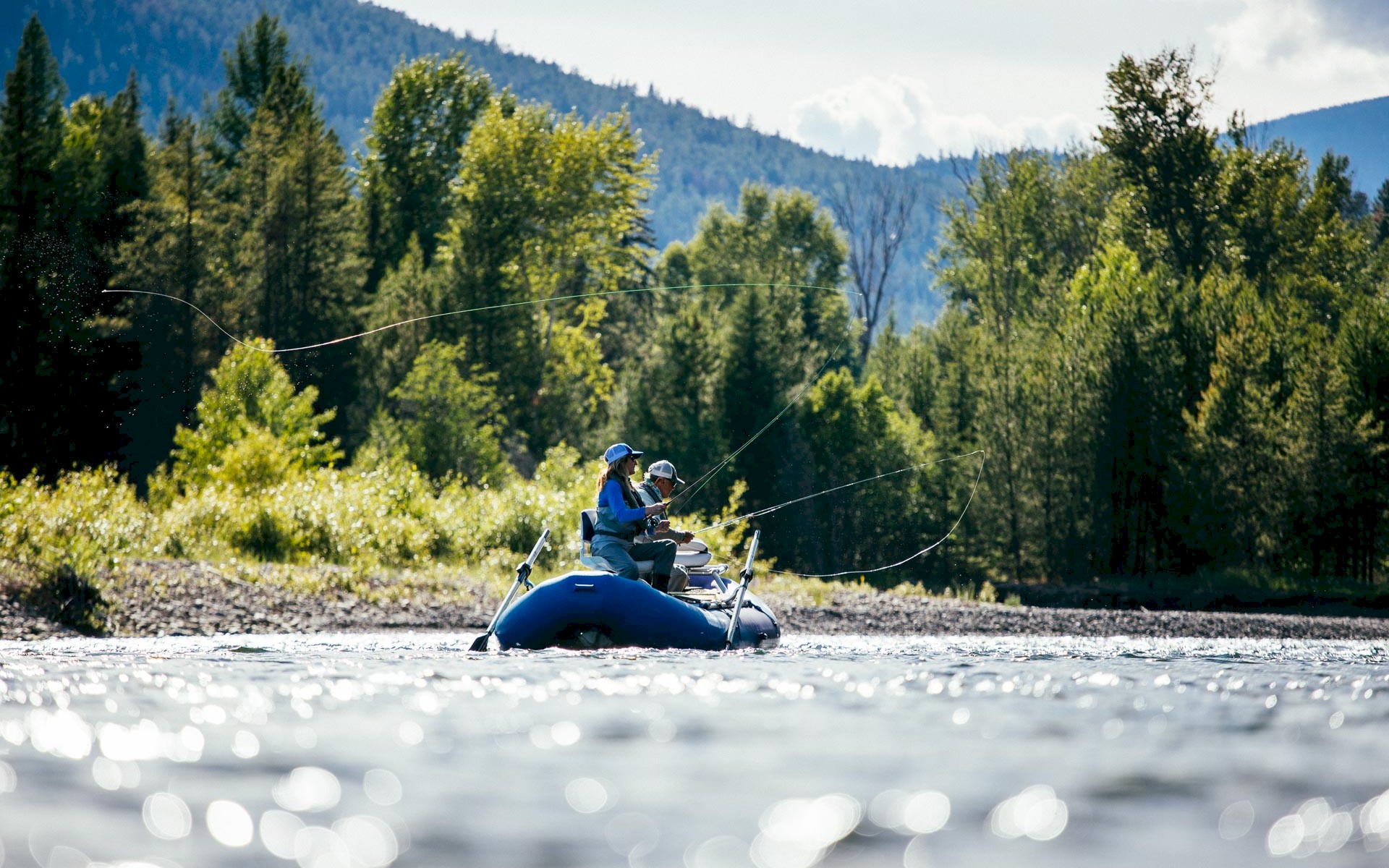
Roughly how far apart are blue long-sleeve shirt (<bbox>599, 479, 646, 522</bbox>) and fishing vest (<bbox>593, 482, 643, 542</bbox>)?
33mm

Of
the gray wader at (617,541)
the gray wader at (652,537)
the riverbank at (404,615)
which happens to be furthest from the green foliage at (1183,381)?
the gray wader at (617,541)

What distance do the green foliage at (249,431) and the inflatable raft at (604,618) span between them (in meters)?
15.2

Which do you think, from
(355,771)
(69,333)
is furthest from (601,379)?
(355,771)

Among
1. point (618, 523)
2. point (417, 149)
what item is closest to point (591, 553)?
point (618, 523)

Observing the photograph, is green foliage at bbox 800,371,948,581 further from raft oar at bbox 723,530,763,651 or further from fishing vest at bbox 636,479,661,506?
fishing vest at bbox 636,479,661,506

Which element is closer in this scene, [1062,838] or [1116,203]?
[1062,838]

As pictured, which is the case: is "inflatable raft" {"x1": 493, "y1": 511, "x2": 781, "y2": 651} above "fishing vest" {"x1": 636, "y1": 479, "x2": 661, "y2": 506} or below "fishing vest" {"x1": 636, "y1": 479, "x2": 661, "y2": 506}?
below

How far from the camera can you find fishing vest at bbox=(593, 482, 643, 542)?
516 inches

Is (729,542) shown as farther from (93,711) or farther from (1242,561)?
(93,711)

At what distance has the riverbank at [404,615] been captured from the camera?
16891 millimetres

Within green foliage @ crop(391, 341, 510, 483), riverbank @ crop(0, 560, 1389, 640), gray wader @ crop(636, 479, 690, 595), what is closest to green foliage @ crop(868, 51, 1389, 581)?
riverbank @ crop(0, 560, 1389, 640)

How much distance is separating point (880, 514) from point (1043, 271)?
39.4 ft

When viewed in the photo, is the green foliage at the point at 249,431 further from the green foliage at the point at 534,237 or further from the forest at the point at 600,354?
the green foliage at the point at 534,237

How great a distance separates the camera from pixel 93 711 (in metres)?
8.12
